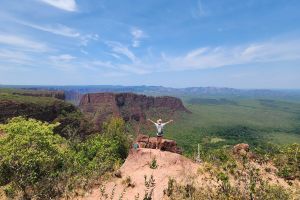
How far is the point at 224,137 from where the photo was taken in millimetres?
135125

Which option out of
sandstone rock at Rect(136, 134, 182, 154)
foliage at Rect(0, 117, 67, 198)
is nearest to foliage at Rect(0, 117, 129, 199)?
foliage at Rect(0, 117, 67, 198)

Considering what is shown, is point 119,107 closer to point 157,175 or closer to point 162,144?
point 162,144

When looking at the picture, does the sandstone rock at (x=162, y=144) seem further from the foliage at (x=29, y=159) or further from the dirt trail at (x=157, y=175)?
the foliage at (x=29, y=159)

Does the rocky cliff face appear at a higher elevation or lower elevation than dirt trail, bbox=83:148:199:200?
lower

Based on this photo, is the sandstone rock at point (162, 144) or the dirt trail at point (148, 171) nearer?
the dirt trail at point (148, 171)

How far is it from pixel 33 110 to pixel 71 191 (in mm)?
70010

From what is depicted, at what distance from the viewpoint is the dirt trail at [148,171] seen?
1986 cm

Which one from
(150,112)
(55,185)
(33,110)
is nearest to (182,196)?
(55,185)

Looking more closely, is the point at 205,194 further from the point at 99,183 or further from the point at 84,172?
the point at 84,172

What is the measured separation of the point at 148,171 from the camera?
22312 mm

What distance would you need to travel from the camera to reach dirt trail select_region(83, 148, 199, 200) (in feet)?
65.2

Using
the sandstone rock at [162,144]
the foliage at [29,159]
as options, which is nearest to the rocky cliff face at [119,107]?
the sandstone rock at [162,144]

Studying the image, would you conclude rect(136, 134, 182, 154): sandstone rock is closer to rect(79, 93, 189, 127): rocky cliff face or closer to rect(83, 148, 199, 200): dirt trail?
rect(83, 148, 199, 200): dirt trail

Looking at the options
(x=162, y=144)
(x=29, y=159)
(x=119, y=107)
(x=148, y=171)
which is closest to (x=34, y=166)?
(x=29, y=159)
